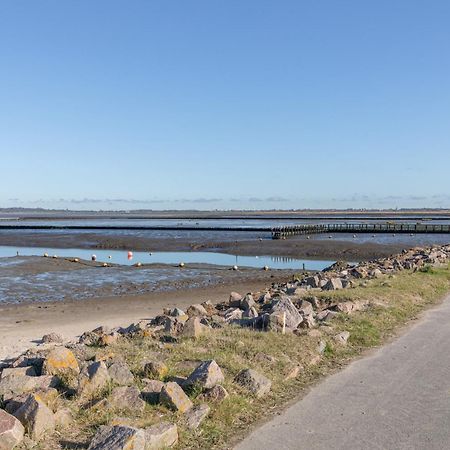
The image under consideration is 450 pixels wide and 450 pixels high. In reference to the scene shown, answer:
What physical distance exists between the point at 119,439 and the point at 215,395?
1793 mm

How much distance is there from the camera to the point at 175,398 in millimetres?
6398

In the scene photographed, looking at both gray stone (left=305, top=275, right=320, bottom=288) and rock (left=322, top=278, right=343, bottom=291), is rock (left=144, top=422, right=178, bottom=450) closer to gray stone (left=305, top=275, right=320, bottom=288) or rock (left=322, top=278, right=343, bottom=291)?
rock (left=322, top=278, right=343, bottom=291)

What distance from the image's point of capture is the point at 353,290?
50.8ft

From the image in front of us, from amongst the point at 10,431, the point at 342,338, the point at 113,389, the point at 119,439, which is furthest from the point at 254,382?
the point at 342,338

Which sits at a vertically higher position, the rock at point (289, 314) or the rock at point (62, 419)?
the rock at point (289, 314)

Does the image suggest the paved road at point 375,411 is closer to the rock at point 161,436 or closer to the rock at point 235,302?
the rock at point 161,436

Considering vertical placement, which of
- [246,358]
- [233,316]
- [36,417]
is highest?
[36,417]

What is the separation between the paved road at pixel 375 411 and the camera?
5949mm

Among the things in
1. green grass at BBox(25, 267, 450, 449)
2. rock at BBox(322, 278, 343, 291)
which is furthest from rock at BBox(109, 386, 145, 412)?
rock at BBox(322, 278, 343, 291)

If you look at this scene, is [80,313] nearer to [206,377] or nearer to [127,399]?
[206,377]

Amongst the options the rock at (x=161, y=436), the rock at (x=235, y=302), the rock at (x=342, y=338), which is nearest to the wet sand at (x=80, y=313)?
the rock at (x=235, y=302)

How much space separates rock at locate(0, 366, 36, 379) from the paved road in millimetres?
3181

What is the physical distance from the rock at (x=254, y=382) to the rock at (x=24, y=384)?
93.7 inches

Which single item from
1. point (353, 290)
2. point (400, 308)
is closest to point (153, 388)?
point (400, 308)
